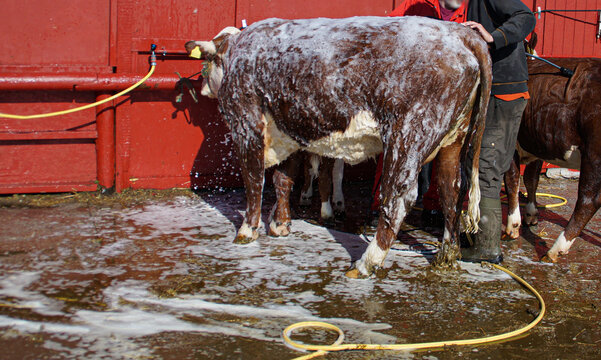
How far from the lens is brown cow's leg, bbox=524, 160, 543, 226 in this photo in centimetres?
623

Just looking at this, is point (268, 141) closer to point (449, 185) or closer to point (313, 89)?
point (313, 89)

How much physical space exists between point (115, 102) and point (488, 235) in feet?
14.0

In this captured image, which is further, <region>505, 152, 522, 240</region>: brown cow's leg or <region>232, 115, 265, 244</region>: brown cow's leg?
<region>505, 152, 522, 240</region>: brown cow's leg

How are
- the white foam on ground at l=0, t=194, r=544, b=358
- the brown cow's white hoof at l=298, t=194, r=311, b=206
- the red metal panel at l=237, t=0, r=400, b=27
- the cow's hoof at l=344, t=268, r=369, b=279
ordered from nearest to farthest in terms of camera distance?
the white foam on ground at l=0, t=194, r=544, b=358 → the cow's hoof at l=344, t=268, r=369, b=279 → the brown cow's white hoof at l=298, t=194, r=311, b=206 → the red metal panel at l=237, t=0, r=400, b=27

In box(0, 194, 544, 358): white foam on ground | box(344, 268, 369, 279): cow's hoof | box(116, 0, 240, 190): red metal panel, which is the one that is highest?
box(116, 0, 240, 190): red metal panel

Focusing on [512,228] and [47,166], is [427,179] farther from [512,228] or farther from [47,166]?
[47,166]

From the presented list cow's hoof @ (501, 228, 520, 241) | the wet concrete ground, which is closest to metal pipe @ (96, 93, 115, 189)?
the wet concrete ground

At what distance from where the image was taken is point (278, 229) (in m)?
5.60

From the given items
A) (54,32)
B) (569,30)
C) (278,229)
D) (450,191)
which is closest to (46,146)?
(54,32)

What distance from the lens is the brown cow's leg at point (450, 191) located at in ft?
15.9

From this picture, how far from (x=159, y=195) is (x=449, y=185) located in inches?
137

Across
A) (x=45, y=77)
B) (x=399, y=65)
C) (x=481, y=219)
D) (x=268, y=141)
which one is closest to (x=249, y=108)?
(x=268, y=141)

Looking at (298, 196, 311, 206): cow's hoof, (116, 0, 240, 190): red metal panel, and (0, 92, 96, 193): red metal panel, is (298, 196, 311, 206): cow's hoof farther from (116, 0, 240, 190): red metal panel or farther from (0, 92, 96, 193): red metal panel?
(0, 92, 96, 193): red metal panel

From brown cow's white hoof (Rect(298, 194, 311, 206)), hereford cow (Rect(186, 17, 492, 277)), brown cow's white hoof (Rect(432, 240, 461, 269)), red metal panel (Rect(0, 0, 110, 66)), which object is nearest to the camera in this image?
hereford cow (Rect(186, 17, 492, 277))
